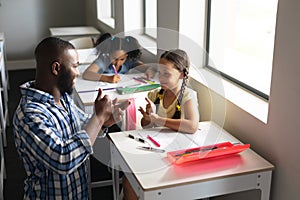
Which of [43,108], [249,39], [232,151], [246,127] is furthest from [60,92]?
[249,39]

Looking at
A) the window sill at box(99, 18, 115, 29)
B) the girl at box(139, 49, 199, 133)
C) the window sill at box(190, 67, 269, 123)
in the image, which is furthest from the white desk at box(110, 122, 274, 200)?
the window sill at box(99, 18, 115, 29)

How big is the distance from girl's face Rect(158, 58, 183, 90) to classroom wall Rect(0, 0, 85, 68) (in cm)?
437

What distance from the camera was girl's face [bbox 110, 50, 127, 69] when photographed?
98.6 inches

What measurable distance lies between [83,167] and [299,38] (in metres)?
1.05

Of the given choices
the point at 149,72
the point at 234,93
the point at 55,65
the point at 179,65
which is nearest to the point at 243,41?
the point at 234,93

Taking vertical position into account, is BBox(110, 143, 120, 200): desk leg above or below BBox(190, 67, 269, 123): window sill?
below

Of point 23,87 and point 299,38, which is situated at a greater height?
point 299,38

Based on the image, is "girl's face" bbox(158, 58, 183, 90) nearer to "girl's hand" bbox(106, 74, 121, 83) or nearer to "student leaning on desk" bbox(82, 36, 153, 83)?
"student leaning on desk" bbox(82, 36, 153, 83)

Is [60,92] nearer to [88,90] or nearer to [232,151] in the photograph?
[232,151]

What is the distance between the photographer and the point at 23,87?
1.63m

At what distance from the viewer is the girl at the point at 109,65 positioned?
256cm

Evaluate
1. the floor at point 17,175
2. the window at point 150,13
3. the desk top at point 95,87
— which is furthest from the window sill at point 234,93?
the window at point 150,13

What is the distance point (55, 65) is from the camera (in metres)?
1.59

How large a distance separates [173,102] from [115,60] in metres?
0.83
